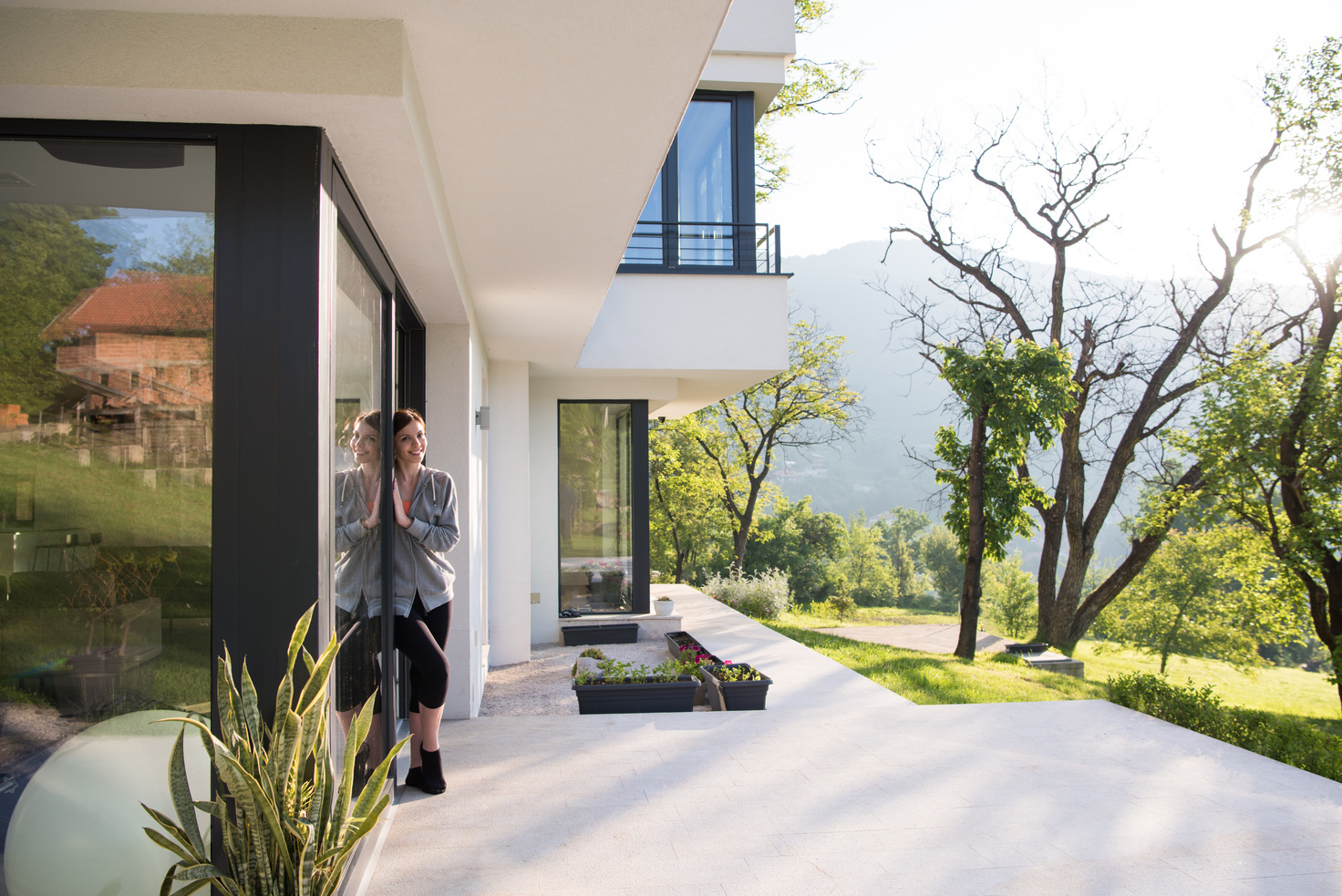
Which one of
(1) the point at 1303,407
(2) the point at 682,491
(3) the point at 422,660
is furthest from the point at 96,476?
(2) the point at 682,491

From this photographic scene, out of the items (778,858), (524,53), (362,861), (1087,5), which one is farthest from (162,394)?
→ (1087,5)

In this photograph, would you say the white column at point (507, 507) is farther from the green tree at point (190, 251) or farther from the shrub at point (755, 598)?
the shrub at point (755, 598)

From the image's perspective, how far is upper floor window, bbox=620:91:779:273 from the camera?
8.31m

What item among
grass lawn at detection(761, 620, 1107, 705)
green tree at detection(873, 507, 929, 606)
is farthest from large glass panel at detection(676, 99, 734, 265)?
green tree at detection(873, 507, 929, 606)

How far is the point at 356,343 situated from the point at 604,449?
647 centimetres

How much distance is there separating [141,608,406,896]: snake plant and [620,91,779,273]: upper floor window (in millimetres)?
6809

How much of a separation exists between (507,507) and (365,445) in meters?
4.45

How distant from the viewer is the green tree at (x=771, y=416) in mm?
20531

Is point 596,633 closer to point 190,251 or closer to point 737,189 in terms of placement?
point 737,189

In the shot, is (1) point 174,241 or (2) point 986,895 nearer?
(1) point 174,241

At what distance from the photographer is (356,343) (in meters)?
2.73

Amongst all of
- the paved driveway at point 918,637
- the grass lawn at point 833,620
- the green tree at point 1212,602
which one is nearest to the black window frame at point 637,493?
the paved driveway at point 918,637

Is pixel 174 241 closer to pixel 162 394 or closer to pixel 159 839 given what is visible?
pixel 162 394

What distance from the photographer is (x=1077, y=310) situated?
1664 centimetres
